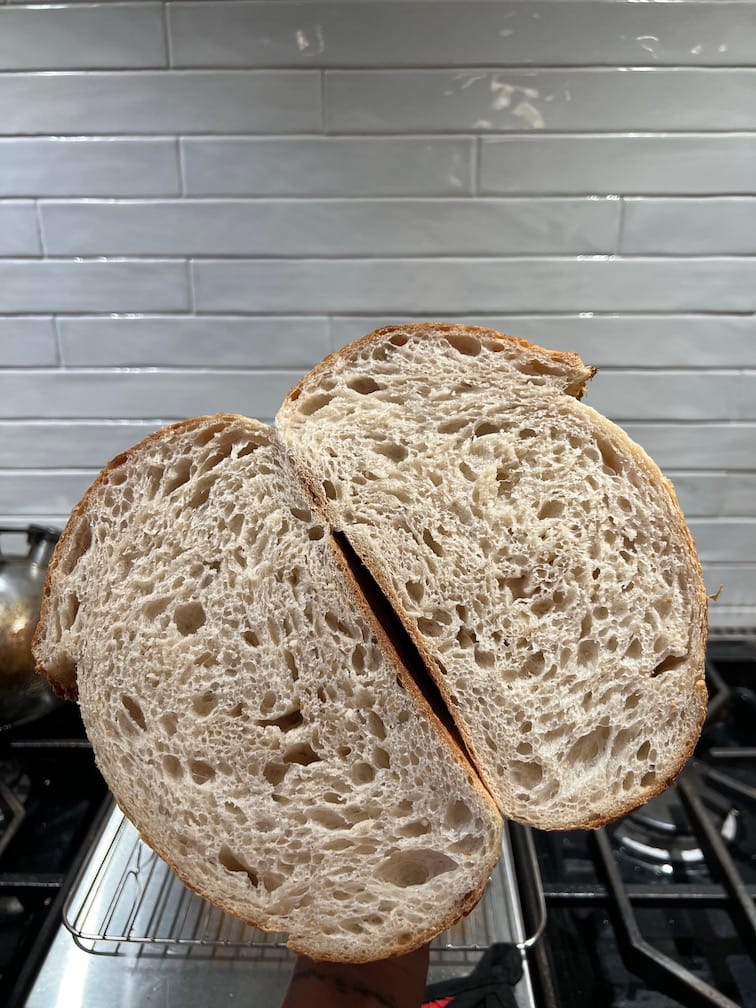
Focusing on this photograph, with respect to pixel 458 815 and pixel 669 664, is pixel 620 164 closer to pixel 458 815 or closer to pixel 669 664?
pixel 669 664

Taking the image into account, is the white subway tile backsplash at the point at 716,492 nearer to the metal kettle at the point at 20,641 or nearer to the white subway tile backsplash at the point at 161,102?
the white subway tile backsplash at the point at 161,102

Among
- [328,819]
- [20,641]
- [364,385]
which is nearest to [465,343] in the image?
[364,385]

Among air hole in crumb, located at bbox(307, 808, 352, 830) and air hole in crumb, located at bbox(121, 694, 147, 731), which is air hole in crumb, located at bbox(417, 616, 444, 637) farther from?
air hole in crumb, located at bbox(121, 694, 147, 731)

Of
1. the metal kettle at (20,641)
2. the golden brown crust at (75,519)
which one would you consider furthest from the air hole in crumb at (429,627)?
the metal kettle at (20,641)

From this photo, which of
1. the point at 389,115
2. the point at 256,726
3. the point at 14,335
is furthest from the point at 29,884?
the point at 389,115

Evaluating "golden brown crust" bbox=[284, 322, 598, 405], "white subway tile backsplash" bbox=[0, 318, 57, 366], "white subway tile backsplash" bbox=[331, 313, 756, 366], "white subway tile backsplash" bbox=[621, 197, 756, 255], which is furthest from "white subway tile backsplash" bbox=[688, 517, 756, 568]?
"white subway tile backsplash" bbox=[0, 318, 57, 366]

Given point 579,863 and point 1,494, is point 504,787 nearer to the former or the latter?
point 579,863
